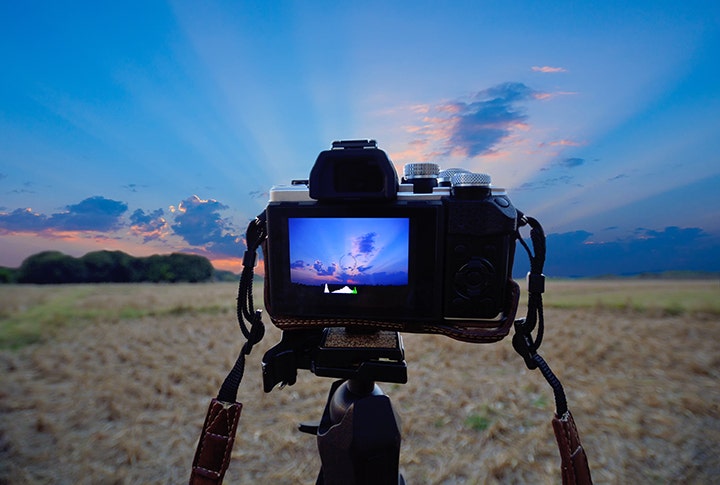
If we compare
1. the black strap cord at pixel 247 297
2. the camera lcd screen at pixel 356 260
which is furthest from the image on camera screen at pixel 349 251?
the black strap cord at pixel 247 297

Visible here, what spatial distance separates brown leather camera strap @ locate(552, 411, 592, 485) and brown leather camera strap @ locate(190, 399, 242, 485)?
1390 millimetres

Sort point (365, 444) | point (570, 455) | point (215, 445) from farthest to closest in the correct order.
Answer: point (215, 445) < point (570, 455) < point (365, 444)

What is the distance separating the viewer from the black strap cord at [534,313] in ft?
5.27

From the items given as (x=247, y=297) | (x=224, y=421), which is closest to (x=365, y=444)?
(x=224, y=421)

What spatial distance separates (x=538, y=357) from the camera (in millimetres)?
1699

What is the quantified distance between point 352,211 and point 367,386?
768mm

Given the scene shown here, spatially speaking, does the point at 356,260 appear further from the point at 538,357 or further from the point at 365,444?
the point at 538,357

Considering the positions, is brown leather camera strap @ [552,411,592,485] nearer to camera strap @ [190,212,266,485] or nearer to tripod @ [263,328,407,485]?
tripod @ [263,328,407,485]

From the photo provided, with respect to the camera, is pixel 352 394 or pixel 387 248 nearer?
pixel 387 248

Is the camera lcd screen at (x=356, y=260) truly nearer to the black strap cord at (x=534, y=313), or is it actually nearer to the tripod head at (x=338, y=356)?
the tripod head at (x=338, y=356)

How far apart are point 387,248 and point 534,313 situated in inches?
26.8

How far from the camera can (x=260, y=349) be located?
4348 mm

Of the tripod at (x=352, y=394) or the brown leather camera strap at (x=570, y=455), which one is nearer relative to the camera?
the tripod at (x=352, y=394)

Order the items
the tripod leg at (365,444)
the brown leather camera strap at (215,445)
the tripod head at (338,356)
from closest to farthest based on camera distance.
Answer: the tripod leg at (365,444), the tripod head at (338,356), the brown leather camera strap at (215,445)
